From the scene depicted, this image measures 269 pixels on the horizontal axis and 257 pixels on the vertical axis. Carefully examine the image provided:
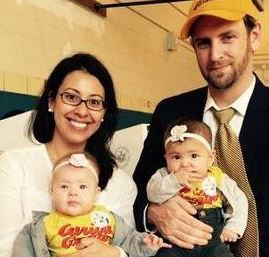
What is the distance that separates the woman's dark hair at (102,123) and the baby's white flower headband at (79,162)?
4.4 inches

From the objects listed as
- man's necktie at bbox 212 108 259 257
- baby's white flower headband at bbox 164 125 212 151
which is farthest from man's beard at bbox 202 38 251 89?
baby's white flower headband at bbox 164 125 212 151

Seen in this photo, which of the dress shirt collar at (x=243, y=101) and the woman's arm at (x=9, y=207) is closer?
the woman's arm at (x=9, y=207)

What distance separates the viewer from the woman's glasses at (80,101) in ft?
6.56

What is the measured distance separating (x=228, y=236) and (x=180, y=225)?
19cm

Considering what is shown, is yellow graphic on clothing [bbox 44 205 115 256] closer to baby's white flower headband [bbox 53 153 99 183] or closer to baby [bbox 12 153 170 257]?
baby [bbox 12 153 170 257]

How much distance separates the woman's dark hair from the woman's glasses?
7 cm

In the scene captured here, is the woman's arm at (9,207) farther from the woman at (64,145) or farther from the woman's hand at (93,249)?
the woman's hand at (93,249)

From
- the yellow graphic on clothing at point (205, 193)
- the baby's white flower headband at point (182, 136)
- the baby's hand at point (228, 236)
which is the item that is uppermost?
the baby's white flower headband at point (182, 136)

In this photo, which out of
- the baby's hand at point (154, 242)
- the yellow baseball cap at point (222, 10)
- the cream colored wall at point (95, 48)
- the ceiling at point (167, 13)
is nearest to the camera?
the baby's hand at point (154, 242)

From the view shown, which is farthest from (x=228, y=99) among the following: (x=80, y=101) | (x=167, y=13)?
(x=167, y=13)

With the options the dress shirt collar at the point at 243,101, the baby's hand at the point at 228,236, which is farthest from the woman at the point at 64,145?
the dress shirt collar at the point at 243,101

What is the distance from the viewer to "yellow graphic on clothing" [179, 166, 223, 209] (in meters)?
1.99

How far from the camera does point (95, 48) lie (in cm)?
417

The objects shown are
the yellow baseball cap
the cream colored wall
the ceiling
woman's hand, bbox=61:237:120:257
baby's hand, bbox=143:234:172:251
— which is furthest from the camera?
the ceiling
